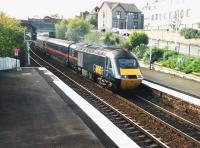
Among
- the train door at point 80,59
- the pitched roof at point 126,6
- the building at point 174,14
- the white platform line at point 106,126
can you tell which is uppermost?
the pitched roof at point 126,6

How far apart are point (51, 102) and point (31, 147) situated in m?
8.47

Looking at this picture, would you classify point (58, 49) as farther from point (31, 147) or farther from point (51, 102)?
point (31, 147)

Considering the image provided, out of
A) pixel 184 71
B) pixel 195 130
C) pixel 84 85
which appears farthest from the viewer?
pixel 184 71

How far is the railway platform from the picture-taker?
13.5 metres

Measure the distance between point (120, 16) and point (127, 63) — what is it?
8094 cm

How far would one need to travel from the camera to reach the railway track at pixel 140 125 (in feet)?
49.5

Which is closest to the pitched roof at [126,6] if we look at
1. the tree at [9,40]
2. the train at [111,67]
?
the tree at [9,40]

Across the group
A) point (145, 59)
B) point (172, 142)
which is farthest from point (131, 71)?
point (145, 59)

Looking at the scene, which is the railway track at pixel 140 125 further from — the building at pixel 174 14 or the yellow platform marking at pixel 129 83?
the building at pixel 174 14

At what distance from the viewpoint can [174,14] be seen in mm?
76812

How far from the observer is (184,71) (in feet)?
111

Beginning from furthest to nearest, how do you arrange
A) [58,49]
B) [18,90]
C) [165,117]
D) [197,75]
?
[58,49]
[197,75]
[18,90]
[165,117]

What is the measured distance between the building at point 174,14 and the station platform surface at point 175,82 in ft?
93.1

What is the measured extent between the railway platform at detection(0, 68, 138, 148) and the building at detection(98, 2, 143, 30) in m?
79.9
